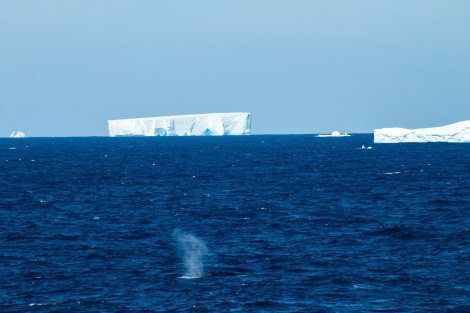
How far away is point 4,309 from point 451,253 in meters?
19.0

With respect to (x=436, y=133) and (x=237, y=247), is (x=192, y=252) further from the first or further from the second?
(x=436, y=133)

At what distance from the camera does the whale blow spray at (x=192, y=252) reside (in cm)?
3091

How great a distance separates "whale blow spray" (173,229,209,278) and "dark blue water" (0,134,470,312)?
92 mm

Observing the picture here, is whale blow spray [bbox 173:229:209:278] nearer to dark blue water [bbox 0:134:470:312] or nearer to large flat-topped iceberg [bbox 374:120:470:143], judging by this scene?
dark blue water [bbox 0:134:470:312]

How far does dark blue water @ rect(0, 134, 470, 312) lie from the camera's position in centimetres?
2669

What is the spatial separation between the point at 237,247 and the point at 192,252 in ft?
7.97

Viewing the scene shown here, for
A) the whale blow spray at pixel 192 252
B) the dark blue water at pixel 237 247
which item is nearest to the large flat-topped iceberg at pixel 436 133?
the dark blue water at pixel 237 247

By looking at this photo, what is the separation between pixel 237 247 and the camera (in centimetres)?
3619

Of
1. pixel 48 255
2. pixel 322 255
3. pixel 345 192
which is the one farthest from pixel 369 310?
pixel 345 192

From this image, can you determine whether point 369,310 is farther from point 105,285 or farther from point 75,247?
point 75,247

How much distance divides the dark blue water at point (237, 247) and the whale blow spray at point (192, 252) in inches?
3.6

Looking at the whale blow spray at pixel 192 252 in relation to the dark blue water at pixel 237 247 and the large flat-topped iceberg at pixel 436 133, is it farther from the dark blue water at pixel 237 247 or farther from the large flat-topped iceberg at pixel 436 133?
the large flat-topped iceberg at pixel 436 133

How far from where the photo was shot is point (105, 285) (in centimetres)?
2862

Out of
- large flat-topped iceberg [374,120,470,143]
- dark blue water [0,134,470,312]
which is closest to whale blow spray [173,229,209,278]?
dark blue water [0,134,470,312]
